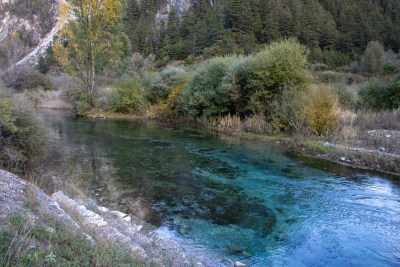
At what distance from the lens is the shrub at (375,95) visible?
21.9 m

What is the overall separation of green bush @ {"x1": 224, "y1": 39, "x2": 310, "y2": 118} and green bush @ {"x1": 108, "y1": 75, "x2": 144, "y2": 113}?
1420 centimetres

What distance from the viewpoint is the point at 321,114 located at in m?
17.4

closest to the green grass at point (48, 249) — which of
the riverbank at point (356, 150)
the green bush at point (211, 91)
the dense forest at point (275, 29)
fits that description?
the riverbank at point (356, 150)

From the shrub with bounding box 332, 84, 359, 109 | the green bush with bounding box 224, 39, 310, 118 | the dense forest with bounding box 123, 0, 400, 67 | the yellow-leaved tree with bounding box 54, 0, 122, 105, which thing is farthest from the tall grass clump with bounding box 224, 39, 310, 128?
the dense forest with bounding box 123, 0, 400, 67

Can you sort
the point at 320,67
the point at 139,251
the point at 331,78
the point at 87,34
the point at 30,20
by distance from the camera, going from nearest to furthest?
the point at 139,251, the point at 87,34, the point at 331,78, the point at 320,67, the point at 30,20

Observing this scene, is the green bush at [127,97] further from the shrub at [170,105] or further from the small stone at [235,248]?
the small stone at [235,248]

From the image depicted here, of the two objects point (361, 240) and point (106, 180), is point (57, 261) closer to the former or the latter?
point (361, 240)

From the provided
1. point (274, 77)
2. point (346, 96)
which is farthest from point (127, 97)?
point (346, 96)

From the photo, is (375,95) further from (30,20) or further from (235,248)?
(30,20)

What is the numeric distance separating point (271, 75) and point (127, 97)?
1844 cm

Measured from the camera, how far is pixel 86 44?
30.3 meters

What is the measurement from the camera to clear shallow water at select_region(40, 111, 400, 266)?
6234mm

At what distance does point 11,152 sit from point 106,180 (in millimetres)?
3169

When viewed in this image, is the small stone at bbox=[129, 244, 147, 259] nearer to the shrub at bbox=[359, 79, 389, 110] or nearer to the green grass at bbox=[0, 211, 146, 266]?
the green grass at bbox=[0, 211, 146, 266]
